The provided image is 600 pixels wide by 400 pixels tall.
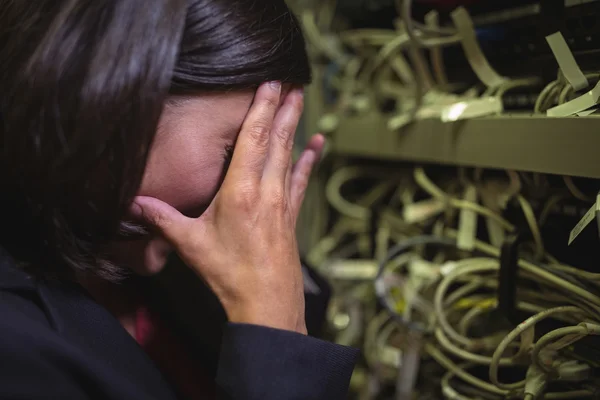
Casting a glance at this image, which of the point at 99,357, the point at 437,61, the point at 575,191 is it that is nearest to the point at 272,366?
the point at 99,357

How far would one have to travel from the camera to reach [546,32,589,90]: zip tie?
54 centimetres

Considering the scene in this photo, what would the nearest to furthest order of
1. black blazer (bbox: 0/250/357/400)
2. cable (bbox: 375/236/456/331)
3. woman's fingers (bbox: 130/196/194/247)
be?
black blazer (bbox: 0/250/357/400) → woman's fingers (bbox: 130/196/194/247) → cable (bbox: 375/236/456/331)

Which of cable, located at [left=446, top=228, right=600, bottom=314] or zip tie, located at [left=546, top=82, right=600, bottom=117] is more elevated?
zip tie, located at [left=546, top=82, right=600, bottom=117]

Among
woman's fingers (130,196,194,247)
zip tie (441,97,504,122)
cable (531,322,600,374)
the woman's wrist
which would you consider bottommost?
the woman's wrist

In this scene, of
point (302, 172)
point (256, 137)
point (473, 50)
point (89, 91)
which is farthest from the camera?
point (302, 172)

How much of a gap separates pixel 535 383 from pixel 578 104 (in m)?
0.31

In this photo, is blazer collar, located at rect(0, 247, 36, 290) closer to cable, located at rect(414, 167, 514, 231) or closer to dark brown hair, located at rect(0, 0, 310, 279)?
dark brown hair, located at rect(0, 0, 310, 279)

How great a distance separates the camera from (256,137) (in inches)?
22.0

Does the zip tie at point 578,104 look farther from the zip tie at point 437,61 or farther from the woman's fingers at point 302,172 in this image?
the woman's fingers at point 302,172

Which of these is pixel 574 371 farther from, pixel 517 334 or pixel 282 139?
pixel 282 139

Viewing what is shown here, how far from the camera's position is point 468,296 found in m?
0.75

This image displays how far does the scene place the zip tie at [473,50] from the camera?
65 centimetres

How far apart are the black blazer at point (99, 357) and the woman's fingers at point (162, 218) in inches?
4.5

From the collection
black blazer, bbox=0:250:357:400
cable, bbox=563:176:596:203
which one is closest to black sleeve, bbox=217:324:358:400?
black blazer, bbox=0:250:357:400
